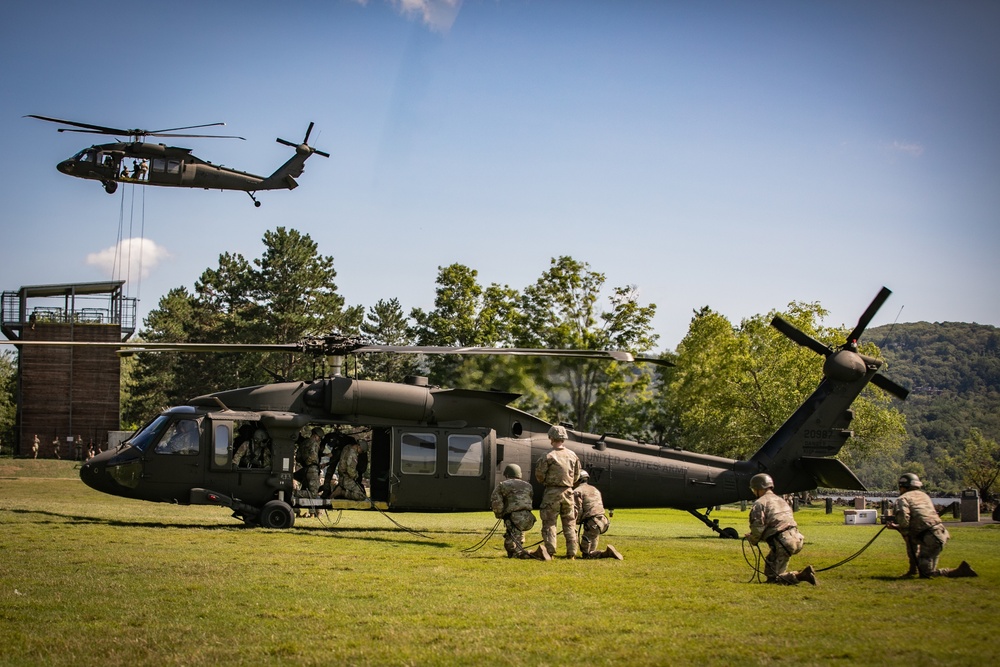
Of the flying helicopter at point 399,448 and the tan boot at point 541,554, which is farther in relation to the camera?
the flying helicopter at point 399,448

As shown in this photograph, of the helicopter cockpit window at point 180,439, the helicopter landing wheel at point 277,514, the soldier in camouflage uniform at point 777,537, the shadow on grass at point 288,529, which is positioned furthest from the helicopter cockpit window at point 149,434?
the soldier in camouflage uniform at point 777,537

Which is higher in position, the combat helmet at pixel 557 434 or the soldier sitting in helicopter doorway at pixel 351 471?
the combat helmet at pixel 557 434

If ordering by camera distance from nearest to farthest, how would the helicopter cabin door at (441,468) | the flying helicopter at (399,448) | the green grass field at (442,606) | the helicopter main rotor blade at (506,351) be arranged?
the green grass field at (442,606) < the helicopter main rotor blade at (506,351) < the flying helicopter at (399,448) < the helicopter cabin door at (441,468)

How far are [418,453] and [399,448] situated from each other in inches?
17.1

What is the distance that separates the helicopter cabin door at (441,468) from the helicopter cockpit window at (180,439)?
4290mm

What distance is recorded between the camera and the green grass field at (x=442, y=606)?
323 inches

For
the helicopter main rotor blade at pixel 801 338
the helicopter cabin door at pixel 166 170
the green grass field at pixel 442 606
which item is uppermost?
the helicopter cabin door at pixel 166 170

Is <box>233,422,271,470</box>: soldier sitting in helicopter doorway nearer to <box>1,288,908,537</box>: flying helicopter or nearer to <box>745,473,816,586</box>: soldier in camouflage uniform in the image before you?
<box>1,288,908,537</box>: flying helicopter

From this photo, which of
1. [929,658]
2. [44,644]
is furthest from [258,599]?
[929,658]

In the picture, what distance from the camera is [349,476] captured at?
68.2 ft

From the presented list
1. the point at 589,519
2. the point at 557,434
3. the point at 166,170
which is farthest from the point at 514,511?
the point at 166,170

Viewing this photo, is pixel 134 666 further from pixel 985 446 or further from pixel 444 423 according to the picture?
pixel 985 446

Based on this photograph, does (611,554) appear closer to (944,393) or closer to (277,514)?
(277,514)

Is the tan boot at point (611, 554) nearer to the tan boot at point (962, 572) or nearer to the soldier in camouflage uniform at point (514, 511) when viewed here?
the soldier in camouflage uniform at point (514, 511)
